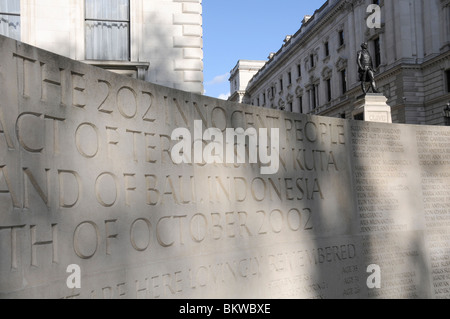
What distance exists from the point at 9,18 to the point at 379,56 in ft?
109

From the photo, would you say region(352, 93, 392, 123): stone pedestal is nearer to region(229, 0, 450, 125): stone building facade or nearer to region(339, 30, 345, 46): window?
region(229, 0, 450, 125): stone building facade

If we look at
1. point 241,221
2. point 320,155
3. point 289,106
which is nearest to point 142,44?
point 320,155

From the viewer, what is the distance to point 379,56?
38375mm

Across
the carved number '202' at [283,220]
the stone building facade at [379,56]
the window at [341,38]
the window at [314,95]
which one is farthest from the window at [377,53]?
the carved number '202' at [283,220]

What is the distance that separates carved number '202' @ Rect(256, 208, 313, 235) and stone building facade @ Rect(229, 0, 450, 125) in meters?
24.4

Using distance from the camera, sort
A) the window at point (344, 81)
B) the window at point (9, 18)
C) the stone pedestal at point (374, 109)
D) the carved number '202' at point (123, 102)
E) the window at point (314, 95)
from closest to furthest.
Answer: the carved number '202' at point (123, 102), the window at point (9, 18), the stone pedestal at point (374, 109), the window at point (344, 81), the window at point (314, 95)

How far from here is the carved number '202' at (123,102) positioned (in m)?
4.26

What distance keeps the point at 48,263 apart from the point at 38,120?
1.14 metres

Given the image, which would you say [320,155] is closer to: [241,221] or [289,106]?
[241,221]

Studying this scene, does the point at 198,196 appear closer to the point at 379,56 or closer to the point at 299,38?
the point at 379,56

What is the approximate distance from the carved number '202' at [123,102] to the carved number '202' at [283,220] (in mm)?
1923

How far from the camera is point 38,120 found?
3648 mm

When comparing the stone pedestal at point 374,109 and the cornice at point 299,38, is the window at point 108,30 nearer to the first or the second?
the stone pedestal at point 374,109

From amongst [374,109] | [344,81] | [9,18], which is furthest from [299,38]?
[9,18]
